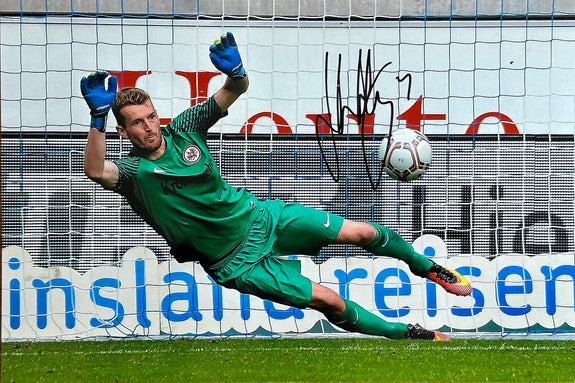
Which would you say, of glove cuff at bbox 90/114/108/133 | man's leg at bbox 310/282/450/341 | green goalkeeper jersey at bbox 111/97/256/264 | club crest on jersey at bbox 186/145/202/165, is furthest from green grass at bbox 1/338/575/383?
glove cuff at bbox 90/114/108/133

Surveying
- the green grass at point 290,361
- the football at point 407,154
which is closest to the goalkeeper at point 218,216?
the green grass at point 290,361

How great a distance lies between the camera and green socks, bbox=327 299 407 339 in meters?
3.07

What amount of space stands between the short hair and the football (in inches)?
46.0

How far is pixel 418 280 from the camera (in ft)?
11.4

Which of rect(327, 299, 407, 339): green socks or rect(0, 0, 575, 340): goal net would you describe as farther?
rect(0, 0, 575, 340): goal net

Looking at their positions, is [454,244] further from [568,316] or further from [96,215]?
[96,215]

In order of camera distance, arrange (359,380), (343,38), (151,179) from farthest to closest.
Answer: (343,38) < (151,179) < (359,380)

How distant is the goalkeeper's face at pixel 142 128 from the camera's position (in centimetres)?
306

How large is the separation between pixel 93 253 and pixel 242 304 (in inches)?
33.1

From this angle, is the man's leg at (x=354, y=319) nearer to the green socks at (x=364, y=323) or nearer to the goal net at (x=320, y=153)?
the green socks at (x=364, y=323)

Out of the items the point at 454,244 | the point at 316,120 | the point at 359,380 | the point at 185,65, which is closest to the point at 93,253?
the point at 185,65
